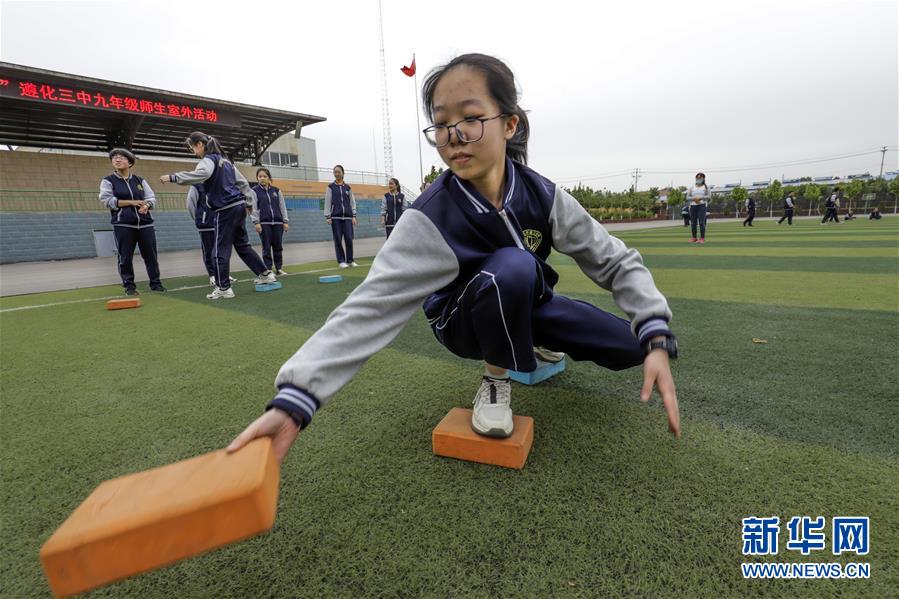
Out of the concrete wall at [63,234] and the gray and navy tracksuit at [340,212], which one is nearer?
the gray and navy tracksuit at [340,212]

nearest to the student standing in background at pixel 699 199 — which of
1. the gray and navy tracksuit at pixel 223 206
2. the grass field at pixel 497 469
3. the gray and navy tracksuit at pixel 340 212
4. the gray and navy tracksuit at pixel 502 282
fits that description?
the gray and navy tracksuit at pixel 340 212

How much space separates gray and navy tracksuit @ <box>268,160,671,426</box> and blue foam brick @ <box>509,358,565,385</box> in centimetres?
40

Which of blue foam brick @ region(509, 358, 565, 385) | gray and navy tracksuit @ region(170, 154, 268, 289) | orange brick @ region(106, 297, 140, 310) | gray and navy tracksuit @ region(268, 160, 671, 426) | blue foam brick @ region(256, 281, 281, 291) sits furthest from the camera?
blue foam brick @ region(256, 281, 281, 291)

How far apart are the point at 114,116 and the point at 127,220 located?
55.2ft

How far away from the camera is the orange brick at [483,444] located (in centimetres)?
142

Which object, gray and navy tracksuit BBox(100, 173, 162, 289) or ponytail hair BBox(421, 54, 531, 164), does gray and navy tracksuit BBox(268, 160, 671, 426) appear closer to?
ponytail hair BBox(421, 54, 531, 164)

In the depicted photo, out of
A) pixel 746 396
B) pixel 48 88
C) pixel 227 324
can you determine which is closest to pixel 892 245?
pixel 746 396

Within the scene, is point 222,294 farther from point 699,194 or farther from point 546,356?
point 699,194

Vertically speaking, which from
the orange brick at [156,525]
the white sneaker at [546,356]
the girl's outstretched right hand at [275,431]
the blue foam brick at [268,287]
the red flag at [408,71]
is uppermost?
the red flag at [408,71]

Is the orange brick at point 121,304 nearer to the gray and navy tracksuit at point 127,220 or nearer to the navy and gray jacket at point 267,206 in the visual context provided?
the gray and navy tracksuit at point 127,220

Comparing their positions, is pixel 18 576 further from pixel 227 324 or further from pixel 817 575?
pixel 227 324

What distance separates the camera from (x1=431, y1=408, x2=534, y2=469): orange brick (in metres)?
1.42

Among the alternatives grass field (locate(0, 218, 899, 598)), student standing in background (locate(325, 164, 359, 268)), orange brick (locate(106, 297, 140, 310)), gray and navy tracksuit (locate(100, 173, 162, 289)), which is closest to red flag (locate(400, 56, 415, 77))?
student standing in background (locate(325, 164, 359, 268))

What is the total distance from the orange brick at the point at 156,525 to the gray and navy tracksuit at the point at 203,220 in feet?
16.6
